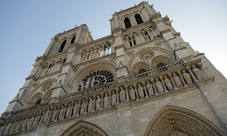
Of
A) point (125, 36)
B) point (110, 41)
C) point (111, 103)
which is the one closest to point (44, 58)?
point (110, 41)

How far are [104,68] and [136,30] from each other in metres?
4.72

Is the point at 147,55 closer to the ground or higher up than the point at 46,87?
higher up

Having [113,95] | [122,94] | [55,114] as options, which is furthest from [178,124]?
[55,114]

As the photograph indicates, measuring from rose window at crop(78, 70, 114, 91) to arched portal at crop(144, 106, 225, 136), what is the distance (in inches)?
210

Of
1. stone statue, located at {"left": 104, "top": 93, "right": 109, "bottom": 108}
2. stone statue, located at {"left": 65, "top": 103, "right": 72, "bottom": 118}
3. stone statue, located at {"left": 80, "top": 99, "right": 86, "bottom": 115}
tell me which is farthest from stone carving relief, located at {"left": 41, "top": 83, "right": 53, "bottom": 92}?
stone statue, located at {"left": 104, "top": 93, "right": 109, "bottom": 108}

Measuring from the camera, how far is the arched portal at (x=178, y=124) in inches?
246

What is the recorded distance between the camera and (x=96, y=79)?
12.5 metres

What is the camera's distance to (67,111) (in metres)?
9.10

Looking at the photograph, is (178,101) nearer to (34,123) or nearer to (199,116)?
(199,116)

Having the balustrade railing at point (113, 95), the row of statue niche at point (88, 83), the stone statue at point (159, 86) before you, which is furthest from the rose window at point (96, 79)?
the stone statue at point (159, 86)

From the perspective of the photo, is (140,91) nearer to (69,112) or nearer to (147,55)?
(69,112)

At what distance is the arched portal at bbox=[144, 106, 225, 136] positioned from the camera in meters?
6.26

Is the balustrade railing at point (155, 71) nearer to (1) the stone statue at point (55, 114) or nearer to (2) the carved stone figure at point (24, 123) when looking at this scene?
(1) the stone statue at point (55, 114)

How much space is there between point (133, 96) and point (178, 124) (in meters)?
2.35
